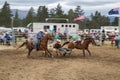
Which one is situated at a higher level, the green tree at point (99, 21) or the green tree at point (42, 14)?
the green tree at point (42, 14)

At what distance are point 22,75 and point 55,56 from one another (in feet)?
28.1

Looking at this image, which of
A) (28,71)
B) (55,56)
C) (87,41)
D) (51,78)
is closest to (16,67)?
(28,71)

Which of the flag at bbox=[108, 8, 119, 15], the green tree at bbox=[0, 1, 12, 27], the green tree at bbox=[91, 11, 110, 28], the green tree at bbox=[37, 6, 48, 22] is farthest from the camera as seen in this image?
the green tree at bbox=[37, 6, 48, 22]

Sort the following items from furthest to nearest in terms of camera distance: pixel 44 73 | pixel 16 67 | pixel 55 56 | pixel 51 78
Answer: pixel 55 56
pixel 16 67
pixel 44 73
pixel 51 78

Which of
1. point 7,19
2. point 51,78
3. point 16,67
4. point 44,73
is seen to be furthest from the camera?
point 7,19

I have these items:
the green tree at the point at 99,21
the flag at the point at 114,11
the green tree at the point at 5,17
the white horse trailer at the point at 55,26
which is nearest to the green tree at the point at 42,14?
the green tree at the point at 5,17

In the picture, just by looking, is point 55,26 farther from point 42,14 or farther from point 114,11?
point 42,14

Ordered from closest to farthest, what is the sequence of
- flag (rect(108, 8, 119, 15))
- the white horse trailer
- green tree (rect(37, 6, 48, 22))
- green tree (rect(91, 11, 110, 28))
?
flag (rect(108, 8, 119, 15)) → the white horse trailer → green tree (rect(91, 11, 110, 28)) → green tree (rect(37, 6, 48, 22))

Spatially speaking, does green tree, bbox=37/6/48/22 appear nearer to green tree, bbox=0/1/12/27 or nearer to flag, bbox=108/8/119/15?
green tree, bbox=0/1/12/27

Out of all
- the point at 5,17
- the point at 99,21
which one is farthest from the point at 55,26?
the point at 99,21

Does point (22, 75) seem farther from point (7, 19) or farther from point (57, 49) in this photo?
point (7, 19)

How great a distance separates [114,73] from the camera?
49.1ft

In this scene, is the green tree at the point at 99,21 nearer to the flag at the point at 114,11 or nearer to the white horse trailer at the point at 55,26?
the white horse trailer at the point at 55,26

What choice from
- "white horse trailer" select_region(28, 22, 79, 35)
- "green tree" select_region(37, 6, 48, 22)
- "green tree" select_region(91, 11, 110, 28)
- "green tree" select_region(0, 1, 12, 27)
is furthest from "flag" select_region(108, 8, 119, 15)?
"green tree" select_region(37, 6, 48, 22)
